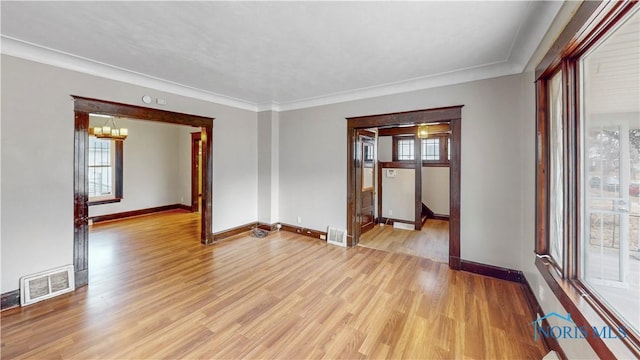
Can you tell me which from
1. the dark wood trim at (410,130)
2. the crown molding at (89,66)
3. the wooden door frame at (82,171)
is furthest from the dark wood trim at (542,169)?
the wooden door frame at (82,171)

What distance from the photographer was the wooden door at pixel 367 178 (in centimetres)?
457

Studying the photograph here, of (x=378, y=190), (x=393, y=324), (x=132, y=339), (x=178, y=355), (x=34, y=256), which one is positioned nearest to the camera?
(x=178, y=355)

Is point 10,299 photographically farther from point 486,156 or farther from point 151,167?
point 486,156

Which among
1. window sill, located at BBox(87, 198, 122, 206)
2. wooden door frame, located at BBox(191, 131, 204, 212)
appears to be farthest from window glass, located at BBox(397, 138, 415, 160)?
window sill, located at BBox(87, 198, 122, 206)

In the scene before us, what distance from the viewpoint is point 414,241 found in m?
4.55

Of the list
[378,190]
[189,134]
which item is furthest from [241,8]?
[189,134]

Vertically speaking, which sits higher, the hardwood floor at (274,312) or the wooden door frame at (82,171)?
A: the wooden door frame at (82,171)

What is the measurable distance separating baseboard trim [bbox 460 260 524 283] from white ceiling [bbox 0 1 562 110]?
2340 mm

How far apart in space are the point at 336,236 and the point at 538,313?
2712 millimetres

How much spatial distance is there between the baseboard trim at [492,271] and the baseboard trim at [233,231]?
12.3 ft

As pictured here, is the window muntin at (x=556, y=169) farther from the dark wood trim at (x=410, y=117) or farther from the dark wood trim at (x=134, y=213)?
the dark wood trim at (x=134, y=213)

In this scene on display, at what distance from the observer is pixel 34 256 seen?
2.58m

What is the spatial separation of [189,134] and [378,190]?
18.1 feet

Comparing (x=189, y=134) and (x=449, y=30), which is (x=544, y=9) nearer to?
(x=449, y=30)
